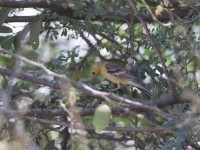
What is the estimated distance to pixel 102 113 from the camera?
7.03 feet

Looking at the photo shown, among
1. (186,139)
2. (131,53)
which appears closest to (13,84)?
(131,53)

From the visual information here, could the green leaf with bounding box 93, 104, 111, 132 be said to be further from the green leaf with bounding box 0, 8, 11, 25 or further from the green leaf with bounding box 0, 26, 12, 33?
the green leaf with bounding box 0, 26, 12, 33

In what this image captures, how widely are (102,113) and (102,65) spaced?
2.80 meters

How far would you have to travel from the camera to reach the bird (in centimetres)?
437

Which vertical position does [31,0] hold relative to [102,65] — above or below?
above

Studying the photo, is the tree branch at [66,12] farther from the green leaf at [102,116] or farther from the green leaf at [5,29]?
the green leaf at [102,116]

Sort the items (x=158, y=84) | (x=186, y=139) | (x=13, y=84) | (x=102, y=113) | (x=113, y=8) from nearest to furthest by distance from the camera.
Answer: (x=102, y=113) → (x=186, y=139) → (x=158, y=84) → (x=13, y=84) → (x=113, y=8)

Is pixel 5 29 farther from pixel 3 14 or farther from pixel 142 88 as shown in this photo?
pixel 142 88

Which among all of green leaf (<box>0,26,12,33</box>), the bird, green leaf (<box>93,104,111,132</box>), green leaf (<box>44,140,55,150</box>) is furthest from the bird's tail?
green leaf (<box>93,104,111,132</box>)

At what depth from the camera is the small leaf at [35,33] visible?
4461 mm

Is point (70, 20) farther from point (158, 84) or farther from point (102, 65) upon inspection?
point (158, 84)

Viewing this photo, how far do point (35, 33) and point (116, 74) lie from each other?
873 mm

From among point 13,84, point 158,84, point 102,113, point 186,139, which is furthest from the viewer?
point 13,84

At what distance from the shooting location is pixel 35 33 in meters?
4.47
